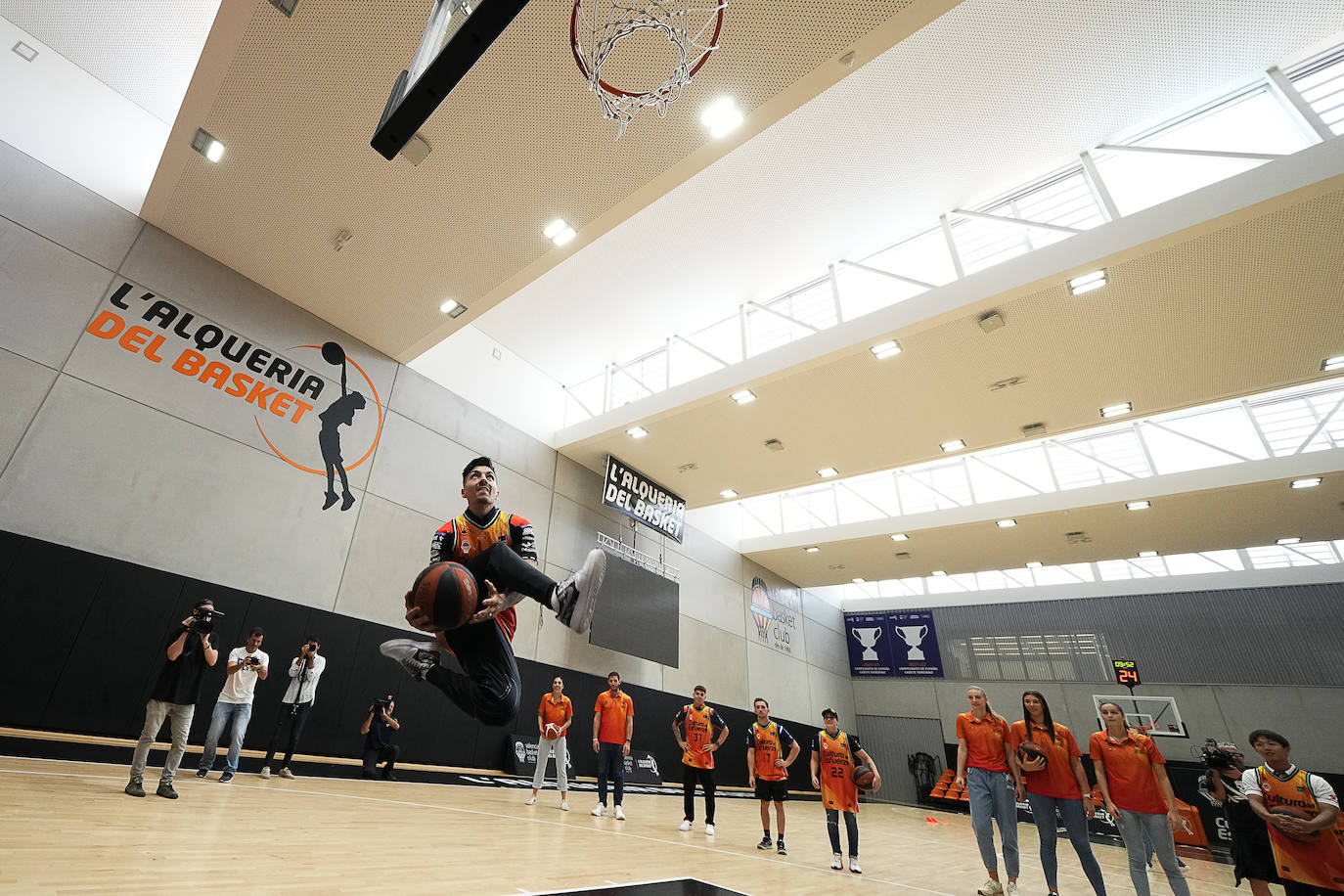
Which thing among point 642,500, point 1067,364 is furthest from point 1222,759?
point 642,500

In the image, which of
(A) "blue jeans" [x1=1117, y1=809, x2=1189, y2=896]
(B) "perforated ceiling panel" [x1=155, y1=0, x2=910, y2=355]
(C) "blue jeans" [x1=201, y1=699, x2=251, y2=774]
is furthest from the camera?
(C) "blue jeans" [x1=201, y1=699, x2=251, y2=774]

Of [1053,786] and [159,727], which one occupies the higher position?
[159,727]

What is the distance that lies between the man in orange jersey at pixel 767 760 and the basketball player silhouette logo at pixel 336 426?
249 inches

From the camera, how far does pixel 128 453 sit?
22.1ft

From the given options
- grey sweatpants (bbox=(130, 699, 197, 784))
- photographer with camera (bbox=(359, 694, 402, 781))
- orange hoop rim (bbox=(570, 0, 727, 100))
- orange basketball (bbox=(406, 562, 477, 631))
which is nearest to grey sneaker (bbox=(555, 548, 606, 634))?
orange basketball (bbox=(406, 562, 477, 631))

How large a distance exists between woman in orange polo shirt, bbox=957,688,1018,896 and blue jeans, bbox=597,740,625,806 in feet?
12.2

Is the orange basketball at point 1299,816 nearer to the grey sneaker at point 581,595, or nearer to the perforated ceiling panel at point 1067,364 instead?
the grey sneaker at point 581,595

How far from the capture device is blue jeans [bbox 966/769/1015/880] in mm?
4734

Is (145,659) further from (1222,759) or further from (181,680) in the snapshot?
(1222,759)

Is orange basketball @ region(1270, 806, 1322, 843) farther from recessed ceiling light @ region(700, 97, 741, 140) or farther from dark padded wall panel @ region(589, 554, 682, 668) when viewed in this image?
dark padded wall panel @ region(589, 554, 682, 668)

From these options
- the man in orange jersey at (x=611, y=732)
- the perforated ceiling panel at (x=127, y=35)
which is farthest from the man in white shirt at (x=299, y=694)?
the perforated ceiling panel at (x=127, y=35)

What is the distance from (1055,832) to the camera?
435 cm

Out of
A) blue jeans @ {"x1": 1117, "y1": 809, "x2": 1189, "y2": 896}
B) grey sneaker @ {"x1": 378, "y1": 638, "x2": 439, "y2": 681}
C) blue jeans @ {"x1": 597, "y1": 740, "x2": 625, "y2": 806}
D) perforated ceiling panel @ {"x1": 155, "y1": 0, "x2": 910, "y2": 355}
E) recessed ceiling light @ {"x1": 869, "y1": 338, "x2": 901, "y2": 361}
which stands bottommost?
blue jeans @ {"x1": 1117, "y1": 809, "x2": 1189, "y2": 896}

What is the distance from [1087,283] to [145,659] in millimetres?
11569
